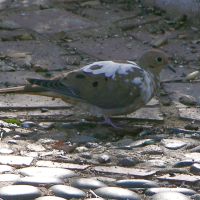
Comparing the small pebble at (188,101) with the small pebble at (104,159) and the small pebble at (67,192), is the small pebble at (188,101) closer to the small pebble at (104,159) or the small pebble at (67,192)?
the small pebble at (104,159)

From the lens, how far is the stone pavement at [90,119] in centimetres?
427

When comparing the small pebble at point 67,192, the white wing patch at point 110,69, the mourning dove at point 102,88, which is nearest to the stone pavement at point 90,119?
the small pebble at point 67,192

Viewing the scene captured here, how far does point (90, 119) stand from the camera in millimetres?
5625

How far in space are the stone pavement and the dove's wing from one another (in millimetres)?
166

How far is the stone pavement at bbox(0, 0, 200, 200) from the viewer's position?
4273mm

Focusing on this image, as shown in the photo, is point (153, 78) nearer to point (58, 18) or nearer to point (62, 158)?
point (62, 158)

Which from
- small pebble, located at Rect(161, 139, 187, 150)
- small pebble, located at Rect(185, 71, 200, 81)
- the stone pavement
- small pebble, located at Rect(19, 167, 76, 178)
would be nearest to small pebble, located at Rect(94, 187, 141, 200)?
the stone pavement

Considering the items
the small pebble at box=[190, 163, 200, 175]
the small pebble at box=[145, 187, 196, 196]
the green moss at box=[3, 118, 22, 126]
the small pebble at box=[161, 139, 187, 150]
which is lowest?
the small pebble at box=[145, 187, 196, 196]

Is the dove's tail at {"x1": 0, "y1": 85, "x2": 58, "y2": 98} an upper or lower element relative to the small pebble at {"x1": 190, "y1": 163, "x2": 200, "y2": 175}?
upper

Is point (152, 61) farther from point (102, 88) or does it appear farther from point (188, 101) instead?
point (102, 88)

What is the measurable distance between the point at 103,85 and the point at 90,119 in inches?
11.9

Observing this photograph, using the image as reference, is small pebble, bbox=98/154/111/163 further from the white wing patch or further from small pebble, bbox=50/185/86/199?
the white wing patch

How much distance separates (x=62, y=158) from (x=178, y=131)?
3.10ft

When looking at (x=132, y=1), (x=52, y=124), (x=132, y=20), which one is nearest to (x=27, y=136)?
(x=52, y=124)
